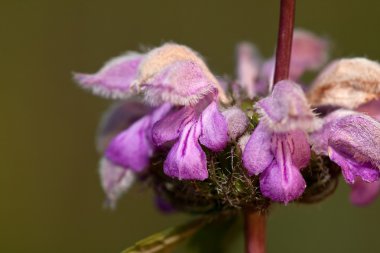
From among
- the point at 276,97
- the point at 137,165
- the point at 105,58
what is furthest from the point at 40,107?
the point at 276,97

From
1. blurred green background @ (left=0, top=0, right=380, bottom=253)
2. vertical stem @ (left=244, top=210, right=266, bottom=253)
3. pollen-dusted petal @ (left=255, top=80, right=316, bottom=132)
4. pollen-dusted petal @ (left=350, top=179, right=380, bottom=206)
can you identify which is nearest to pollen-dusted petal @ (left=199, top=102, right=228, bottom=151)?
pollen-dusted petal @ (left=255, top=80, right=316, bottom=132)

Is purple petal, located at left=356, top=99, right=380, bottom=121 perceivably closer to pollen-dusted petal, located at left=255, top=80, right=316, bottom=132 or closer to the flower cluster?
the flower cluster

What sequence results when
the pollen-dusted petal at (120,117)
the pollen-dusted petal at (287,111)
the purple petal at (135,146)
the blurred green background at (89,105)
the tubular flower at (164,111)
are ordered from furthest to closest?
1. the blurred green background at (89,105)
2. the pollen-dusted petal at (120,117)
3. the purple petal at (135,146)
4. the tubular flower at (164,111)
5. the pollen-dusted petal at (287,111)

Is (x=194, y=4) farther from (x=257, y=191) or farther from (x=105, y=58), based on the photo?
(x=257, y=191)

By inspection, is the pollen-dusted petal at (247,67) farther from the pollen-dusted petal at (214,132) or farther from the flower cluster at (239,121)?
the pollen-dusted petal at (214,132)

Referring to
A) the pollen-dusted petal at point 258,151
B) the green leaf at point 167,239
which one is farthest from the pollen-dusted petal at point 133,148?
the pollen-dusted petal at point 258,151
